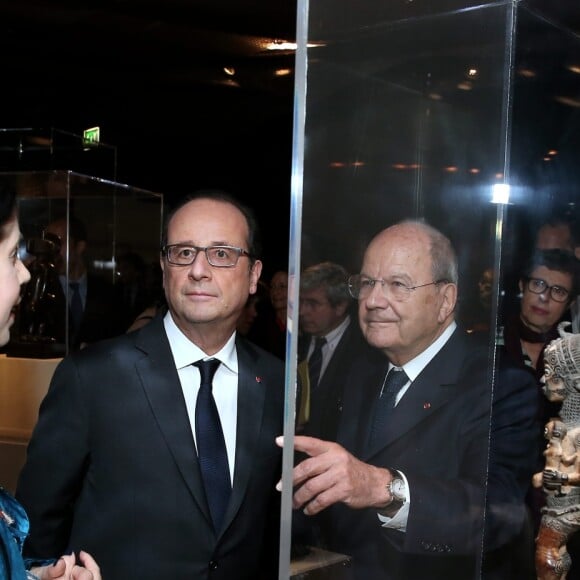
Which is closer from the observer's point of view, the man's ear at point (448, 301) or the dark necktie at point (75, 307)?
the man's ear at point (448, 301)

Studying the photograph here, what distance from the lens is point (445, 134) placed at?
145 cm

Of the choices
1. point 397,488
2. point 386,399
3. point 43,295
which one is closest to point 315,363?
point 386,399

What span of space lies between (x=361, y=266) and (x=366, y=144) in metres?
0.19

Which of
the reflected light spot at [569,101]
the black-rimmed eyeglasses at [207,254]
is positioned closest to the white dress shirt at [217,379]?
the black-rimmed eyeglasses at [207,254]

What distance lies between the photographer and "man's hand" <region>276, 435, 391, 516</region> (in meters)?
1.29

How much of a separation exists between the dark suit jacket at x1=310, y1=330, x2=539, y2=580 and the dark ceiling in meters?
3.22

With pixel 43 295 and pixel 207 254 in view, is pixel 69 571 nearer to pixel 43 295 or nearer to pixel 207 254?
pixel 207 254

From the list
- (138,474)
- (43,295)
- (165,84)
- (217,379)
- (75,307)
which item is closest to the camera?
(138,474)

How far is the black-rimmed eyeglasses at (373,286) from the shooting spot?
134 cm

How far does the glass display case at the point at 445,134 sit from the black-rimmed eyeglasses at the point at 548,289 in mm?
26

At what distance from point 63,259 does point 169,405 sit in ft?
8.65

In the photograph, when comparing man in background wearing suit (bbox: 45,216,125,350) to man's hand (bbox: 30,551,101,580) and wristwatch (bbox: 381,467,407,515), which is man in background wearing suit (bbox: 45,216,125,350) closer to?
man's hand (bbox: 30,551,101,580)

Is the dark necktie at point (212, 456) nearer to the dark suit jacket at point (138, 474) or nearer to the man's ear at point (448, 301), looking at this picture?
the dark suit jacket at point (138, 474)

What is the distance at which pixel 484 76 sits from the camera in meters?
1.49
